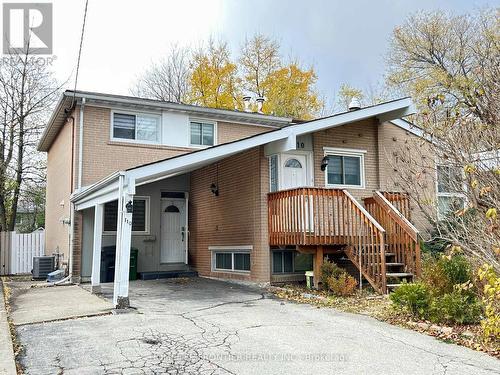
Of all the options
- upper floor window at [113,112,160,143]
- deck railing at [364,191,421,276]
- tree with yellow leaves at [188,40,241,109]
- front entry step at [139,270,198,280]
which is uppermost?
tree with yellow leaves at [188,40,241,109]

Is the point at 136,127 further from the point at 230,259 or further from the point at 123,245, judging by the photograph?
the point at 123,245

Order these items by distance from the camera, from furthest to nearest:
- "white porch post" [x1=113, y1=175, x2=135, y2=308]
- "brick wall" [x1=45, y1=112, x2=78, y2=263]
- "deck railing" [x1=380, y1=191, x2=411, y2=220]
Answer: "brick wall" [x1=45, y1=112, x2=78, y2=263], "deck railing" [x1=380, y1=191, x2=411, y2=220], "white porch post" [x1=113, y1=175, x2=135, y2=308]

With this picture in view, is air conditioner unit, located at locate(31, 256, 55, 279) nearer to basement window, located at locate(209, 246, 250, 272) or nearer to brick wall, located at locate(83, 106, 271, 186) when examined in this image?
brick wall, located at locate(83, 106, 271, 186)

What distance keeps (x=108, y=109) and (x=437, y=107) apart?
9.39 m

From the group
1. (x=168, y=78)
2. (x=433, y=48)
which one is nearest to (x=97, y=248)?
(x=433, y=48)

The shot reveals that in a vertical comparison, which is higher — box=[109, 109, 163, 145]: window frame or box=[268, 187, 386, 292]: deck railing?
box=[109, 109, 163, 145]: window frame

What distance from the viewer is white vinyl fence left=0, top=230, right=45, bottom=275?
18.9 m

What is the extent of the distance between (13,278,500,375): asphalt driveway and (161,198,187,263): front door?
21.6ft

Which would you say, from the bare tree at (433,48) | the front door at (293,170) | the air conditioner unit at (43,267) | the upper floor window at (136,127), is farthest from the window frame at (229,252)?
the bare tree at (433,48)

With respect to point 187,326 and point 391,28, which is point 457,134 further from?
point 391,28

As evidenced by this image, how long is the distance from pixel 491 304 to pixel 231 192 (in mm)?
8273

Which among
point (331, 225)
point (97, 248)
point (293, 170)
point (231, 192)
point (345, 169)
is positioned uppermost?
point (345, 169)

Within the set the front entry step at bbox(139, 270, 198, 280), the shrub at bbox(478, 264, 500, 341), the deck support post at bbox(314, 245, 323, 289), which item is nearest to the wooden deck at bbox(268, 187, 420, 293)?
the deck support post at bbox(314, 245, 323, 289)

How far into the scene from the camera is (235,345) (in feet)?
20.2
